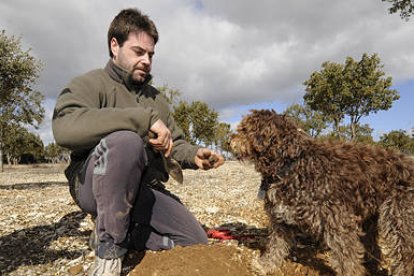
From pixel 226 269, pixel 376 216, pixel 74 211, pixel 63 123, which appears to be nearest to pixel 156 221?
pixel 226 269

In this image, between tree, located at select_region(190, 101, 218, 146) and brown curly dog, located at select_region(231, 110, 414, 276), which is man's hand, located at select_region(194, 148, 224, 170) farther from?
tree, located at select_region(190, 101, 218, 146)

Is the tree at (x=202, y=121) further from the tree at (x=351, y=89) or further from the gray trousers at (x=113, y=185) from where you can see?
the gray trousers at (x=113, y=185)

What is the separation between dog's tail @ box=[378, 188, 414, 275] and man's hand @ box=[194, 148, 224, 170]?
234cm

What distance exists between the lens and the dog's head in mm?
4988

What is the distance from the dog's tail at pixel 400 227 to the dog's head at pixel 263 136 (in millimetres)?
1433

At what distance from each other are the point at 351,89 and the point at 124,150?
4193 centimetres

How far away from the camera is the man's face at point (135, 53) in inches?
207

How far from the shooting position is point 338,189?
15.2 ft

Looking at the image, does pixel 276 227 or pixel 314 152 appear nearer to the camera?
pixel 314 152

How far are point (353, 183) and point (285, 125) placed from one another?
117cm

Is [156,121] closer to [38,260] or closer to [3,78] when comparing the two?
[38,260]

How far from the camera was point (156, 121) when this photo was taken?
4.38 m

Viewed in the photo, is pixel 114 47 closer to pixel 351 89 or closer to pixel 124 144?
pixel 124 144

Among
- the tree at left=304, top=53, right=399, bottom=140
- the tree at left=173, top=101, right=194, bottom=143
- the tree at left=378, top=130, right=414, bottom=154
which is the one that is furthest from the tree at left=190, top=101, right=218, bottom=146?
the tree at left=378, top=130, right=414, bottom=154
